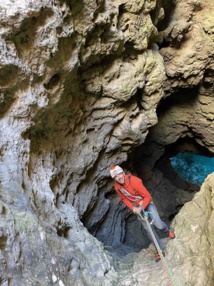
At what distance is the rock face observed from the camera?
284 centimetres

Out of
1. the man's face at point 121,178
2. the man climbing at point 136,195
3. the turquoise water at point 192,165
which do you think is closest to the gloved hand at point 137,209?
the man climbing at point 136,195

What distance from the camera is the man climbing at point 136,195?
3.72 m

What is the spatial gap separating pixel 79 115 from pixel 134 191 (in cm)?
172

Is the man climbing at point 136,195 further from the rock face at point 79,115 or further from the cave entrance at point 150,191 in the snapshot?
the cave entrance at point 150,191

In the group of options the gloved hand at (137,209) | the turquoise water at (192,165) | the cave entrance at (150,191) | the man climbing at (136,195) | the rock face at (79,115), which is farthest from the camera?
the turquoise water at (192,165)

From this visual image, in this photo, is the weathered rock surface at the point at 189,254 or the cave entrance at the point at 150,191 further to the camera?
the cave entrance at the point at 150,191

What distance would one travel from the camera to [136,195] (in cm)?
388

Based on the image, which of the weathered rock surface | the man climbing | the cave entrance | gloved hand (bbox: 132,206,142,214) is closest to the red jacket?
the man climbing

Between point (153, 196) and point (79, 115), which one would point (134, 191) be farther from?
point (153, 196)

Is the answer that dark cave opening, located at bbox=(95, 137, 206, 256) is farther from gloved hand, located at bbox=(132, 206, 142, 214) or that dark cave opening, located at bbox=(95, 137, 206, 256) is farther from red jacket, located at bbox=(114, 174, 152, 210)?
gloved hand, located at bbox=(132, 206, 142, 214)

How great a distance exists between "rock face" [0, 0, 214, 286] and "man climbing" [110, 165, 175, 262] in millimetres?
232

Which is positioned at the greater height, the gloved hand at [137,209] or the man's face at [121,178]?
the man's face at [121,178]

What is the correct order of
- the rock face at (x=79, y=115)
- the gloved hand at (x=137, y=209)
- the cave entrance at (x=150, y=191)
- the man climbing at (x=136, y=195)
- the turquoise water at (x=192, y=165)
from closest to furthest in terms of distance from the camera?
the rock face at (x=79, y=115), the gloved hand at (x=137, y=209), the man climbing at (x=136, y=195), the cave entrance at (x=150, y=191), the turquoise water at (x=192, y=165)

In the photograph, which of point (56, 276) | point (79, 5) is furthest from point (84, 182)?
point (79, 5)
